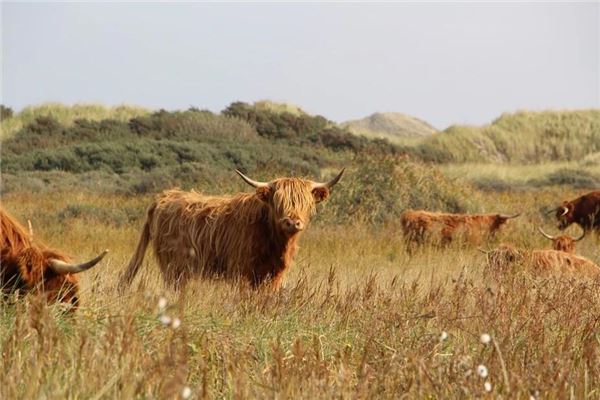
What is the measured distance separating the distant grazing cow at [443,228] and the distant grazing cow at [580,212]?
4.20 m

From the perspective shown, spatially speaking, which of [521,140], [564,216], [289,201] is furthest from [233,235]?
[521,140]

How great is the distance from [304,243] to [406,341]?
9.76 meters

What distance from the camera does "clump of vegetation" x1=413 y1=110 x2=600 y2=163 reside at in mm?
46250

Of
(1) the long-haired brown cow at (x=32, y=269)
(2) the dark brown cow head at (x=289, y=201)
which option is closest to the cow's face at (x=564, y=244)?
(2) the dark brown cow head at (x=289, y=201)

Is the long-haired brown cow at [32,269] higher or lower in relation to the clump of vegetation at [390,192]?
higher

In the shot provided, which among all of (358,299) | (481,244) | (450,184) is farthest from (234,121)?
(358,299)

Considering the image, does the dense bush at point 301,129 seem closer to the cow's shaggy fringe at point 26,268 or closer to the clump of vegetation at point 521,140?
the clump of vegetation at point 521,140

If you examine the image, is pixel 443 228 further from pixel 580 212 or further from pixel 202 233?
pixel 202 233

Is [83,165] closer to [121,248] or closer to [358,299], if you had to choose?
[121,248]

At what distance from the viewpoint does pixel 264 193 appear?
29.7 ft

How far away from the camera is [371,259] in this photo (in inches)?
526

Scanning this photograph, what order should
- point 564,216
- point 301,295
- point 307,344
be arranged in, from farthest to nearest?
point 564,216 < point 301,295 < point 307,344

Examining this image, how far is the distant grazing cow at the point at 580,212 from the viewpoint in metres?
20.1

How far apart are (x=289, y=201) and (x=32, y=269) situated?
332 centimetres
